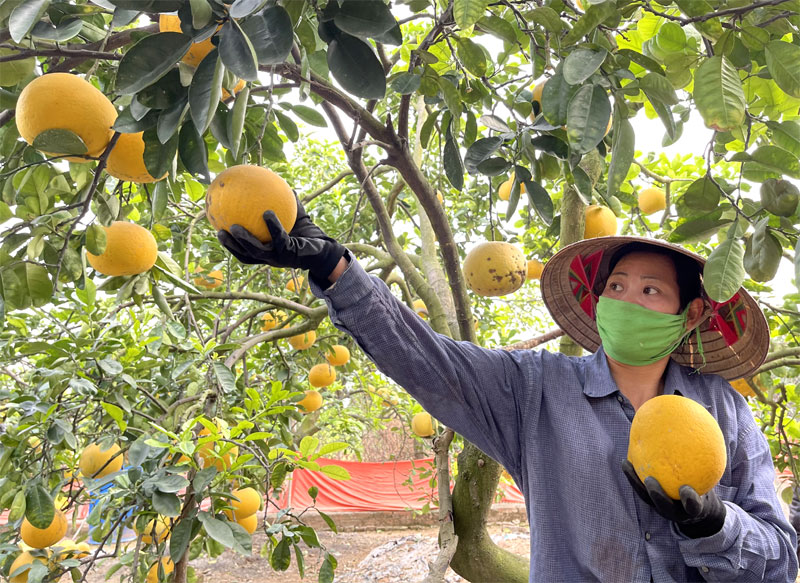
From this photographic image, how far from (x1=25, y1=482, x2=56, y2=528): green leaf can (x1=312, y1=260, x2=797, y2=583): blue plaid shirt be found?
1.28 meters

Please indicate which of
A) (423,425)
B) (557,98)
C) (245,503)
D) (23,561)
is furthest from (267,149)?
(423,425)

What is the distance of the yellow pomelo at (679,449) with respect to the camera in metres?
1.15

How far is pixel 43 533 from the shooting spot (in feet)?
7.55

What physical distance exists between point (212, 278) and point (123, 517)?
1860mm

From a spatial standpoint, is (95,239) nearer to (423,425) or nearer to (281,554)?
(281,554)

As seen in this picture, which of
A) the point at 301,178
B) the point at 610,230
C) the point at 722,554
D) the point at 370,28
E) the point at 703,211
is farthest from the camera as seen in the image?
the point at 301,178

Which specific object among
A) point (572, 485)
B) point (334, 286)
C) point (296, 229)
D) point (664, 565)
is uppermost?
point (296, 229)

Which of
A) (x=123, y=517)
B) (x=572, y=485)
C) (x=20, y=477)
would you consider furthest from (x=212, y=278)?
(x=572, y=485)

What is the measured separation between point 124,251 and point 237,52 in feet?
2.97

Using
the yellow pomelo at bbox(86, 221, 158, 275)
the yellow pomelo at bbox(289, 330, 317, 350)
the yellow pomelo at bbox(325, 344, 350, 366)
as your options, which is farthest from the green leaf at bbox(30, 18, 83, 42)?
the yellow pomelo at bbox(325, 344, 350, 366)

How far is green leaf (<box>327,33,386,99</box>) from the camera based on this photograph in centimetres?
99

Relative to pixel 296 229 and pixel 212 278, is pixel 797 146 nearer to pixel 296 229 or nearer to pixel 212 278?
pixel 296 229

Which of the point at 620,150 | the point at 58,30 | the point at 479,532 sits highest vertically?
the point at 58,30

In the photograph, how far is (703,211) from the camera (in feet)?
4.35
